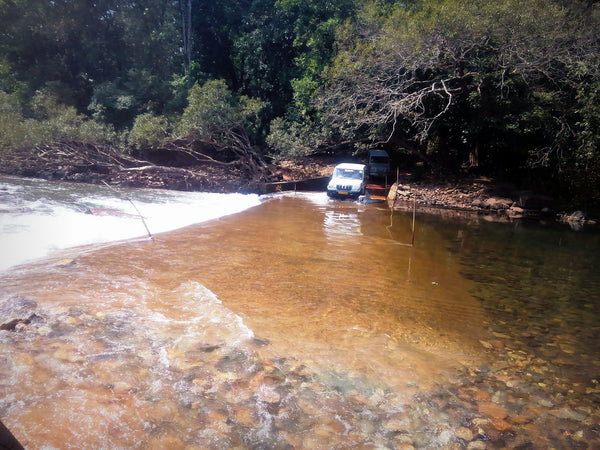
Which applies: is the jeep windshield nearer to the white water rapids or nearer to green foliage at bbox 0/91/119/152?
the white water rapids

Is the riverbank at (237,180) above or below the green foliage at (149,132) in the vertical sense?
below

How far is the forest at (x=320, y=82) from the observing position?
17.5 metres

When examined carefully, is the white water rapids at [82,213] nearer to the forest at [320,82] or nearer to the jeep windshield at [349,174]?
the jeep windshield at [349,174]

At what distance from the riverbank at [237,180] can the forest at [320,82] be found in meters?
0.69

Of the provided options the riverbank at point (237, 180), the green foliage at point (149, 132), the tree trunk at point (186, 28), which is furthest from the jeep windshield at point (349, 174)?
the tree trunk at point (186, 28)

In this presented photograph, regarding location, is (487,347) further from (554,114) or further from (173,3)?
(173,3)

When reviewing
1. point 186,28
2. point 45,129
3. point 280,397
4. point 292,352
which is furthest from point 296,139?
point 280,397

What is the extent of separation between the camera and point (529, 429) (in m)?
4.05

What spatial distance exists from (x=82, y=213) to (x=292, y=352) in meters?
10.5

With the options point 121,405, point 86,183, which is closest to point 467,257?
point 121,405

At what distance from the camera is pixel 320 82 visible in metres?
26.7

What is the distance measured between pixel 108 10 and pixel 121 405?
35.3 metres

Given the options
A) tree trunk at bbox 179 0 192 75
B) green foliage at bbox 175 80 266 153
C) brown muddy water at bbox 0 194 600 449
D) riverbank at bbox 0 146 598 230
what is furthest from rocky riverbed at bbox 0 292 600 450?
tree trunk at bbox 179 0 192 75

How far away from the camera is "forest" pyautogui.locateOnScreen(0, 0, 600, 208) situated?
17.5m
